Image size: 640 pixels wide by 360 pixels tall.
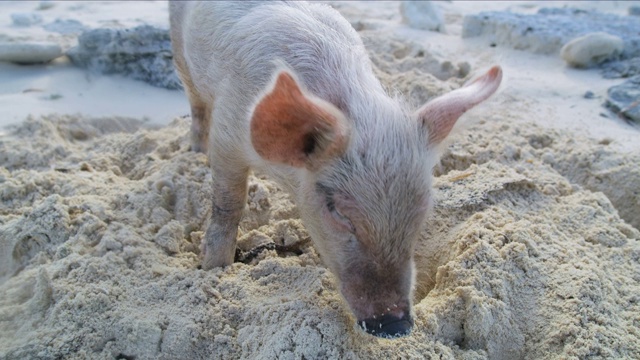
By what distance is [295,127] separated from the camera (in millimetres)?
2193

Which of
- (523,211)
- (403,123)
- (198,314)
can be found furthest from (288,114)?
(523,211)

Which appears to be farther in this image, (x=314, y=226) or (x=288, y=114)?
(x=314, y=226)

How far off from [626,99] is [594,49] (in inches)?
53.0

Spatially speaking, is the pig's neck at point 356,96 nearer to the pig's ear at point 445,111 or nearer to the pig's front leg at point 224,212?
the pig's ear at point 445,111

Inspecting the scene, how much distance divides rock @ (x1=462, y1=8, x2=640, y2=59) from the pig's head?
16.5 feet

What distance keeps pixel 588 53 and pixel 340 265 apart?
17.2 ft

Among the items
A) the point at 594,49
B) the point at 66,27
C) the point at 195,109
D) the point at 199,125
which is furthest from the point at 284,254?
the point at 66,27

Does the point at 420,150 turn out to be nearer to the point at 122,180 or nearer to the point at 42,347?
the point at 42,347

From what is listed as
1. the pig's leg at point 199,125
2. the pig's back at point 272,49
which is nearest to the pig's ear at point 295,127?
the pig's back at point 272,49

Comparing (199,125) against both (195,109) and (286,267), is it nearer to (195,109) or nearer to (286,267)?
(195,109)

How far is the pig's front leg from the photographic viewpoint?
303 cm

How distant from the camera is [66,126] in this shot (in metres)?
4.59

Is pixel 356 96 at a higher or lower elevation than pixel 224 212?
higher

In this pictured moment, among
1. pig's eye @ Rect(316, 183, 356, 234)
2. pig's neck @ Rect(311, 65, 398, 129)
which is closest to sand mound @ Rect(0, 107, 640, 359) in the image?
pig's eye @ Rect(316, 183, 356, 234)
